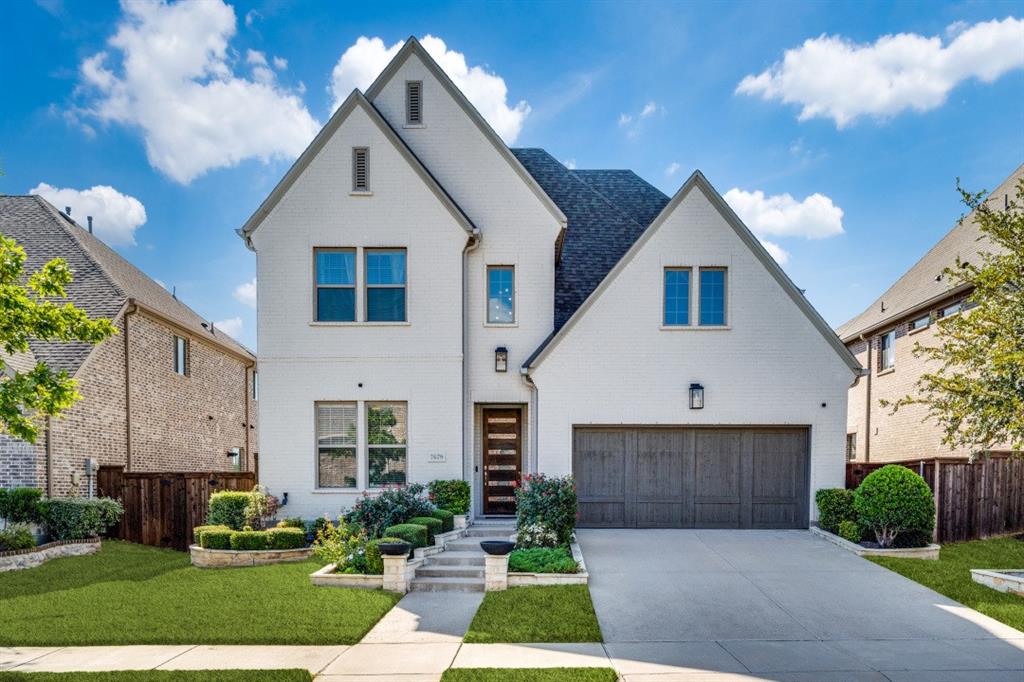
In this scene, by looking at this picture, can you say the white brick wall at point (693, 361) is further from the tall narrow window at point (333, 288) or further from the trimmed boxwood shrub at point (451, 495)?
the tall narrow window at point (333, 288)

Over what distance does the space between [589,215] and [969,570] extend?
10719mm

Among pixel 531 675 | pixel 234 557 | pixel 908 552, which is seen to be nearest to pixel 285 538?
pixel 234 557

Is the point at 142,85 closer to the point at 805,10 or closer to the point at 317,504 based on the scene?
the point at 317,504

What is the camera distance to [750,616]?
7039mm

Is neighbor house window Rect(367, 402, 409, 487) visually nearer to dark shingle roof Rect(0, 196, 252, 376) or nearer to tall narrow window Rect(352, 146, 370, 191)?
tall narrow window Rect(352, 146, 370, 191)

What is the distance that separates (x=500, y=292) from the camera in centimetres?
1279

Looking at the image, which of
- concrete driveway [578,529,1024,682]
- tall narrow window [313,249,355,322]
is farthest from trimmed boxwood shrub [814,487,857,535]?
tall narrow window [313,249,355,322]

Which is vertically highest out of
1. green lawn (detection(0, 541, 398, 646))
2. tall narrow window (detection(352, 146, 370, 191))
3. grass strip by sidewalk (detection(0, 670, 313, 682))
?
tall narrow window (detection(352, 146, 370, 191))

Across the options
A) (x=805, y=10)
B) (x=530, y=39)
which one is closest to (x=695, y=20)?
(x=805, y=10)

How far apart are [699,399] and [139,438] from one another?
14462 mm

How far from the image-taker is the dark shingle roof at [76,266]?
509 inches

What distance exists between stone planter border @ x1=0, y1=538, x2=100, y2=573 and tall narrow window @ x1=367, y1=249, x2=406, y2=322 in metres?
7.13

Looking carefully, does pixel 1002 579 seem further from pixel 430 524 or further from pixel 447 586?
pixel 430 524

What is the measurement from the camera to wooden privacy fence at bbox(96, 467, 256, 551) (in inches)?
476
